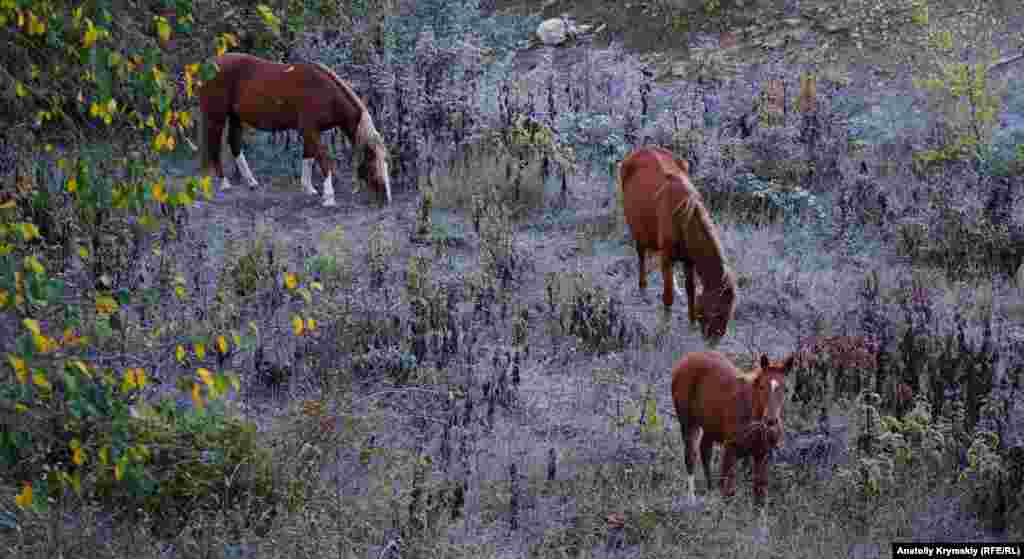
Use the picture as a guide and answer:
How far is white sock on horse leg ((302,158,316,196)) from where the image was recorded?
12399 millimetres

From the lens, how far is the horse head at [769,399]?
679 centimetres

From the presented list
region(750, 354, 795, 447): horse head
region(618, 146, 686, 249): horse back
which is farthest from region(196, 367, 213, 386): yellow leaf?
region(618, 146, 686, 249): horse back

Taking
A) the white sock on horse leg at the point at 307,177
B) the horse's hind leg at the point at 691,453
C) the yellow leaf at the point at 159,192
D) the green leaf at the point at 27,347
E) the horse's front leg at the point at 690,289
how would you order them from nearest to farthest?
the green leaf at the point at 27,347
the yellow leaf at the point at 159,192
the horse's hind leg at the point at 691,453
the horse's front leg at the point at 690,289
the white sock on horse leg at the point at 307,177

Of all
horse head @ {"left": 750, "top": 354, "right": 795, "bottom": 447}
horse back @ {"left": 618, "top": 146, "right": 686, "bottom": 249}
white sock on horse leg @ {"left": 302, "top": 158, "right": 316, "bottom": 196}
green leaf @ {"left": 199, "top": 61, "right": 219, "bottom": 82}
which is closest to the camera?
green leaf @ {"left": 199, "top": 61, "right": 219, "bottom": 82}

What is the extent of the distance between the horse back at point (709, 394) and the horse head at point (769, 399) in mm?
180

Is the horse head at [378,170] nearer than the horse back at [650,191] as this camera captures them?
No

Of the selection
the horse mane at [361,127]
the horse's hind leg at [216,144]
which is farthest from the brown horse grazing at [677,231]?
the horse's hind leg at [216,144]

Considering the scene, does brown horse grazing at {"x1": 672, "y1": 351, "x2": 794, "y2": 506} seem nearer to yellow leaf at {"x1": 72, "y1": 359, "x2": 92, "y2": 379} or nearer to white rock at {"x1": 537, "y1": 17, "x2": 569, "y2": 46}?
yellow leaf at {"x1": 72, "y1": 359, "x2": 92, "y2": 379}

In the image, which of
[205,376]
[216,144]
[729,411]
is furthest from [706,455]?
[216,144]

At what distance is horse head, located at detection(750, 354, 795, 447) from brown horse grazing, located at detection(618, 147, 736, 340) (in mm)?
2677

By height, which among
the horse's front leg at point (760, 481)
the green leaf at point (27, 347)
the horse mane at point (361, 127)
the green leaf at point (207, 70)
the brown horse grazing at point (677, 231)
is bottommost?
the horse's front leg at point (760, 481)

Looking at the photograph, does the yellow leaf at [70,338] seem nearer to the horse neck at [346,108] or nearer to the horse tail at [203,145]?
the horse neck at [346,108]

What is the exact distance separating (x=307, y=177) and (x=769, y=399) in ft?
22.4

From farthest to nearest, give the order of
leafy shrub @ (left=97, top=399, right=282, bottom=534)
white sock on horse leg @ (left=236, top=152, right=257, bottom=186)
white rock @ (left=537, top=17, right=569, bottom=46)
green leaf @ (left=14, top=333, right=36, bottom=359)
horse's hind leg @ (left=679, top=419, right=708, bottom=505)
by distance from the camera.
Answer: white rock @ (left=537, top=17, right=569, bottom=46)
white sock on horse leg @ (left=236, top=152, right=257, bottom=186)
horse's hind leg @ (left=679, top=419, right=708, bottom=505)
leafy shrub @ (left=97, top=399, right=282, bottom=534)
green leaf @ (left=14, top=333, right=36, bottom=359)
